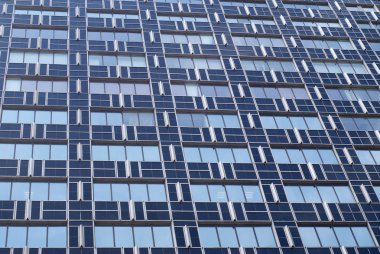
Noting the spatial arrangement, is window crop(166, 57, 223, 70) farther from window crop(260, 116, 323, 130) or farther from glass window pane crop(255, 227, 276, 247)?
glass window pane crop(255, 227, 276, 247)

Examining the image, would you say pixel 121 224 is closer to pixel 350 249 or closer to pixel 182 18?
pixel 350 249

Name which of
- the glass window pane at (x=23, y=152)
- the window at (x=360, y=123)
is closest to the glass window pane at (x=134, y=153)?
the glass window pane at (x=23, y=152)

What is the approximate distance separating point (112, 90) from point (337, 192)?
800 inches

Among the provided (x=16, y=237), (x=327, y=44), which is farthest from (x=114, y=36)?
(x=16, y=237)

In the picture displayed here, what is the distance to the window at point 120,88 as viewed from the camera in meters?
55.4

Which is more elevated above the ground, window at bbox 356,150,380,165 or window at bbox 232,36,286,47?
window at bbox 232,36,286,47

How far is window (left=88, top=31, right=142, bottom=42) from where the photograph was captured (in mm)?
61394

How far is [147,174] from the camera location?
48.6m

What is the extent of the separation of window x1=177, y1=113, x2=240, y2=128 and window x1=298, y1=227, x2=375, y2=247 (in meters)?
11.7

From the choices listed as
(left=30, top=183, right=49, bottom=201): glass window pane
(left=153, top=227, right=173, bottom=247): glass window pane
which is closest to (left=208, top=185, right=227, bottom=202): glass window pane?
(left=153, top=227, right=173, bottom=247): glass window pane

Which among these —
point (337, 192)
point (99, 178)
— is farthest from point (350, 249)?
point (99, 178)

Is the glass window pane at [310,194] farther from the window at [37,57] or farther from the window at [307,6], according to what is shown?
the window at [307,6]

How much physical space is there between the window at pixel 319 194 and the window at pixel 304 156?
2.72m

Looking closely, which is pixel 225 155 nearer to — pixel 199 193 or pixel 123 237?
pixel 199 193
